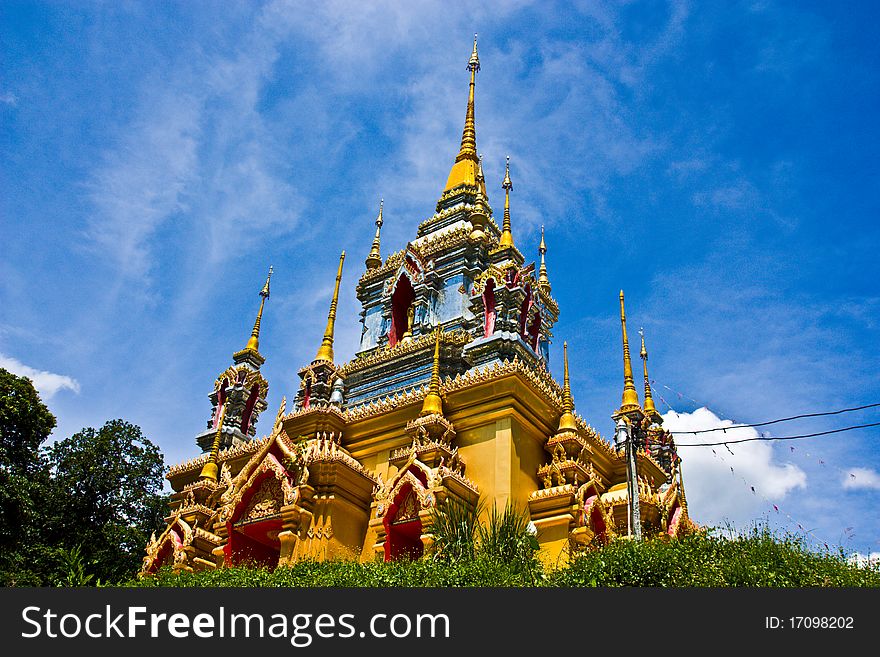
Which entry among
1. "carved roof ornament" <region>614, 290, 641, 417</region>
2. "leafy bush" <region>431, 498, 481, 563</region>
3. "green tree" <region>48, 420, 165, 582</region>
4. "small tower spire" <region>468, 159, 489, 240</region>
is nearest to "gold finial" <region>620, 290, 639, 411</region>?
"carved roof ornament" <region>614, 290, 641, 417</region>

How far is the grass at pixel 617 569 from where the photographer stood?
10742 millimetres

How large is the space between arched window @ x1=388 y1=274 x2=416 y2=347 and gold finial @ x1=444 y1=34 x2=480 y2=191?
5.72 meters

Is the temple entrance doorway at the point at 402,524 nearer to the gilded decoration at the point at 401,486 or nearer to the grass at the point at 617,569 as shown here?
the gilded decoration at the point at 401,486

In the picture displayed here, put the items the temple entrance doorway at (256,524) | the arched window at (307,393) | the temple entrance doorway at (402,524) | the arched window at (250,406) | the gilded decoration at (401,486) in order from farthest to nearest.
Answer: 1. the arched window at (250,406)
2. the arched window at (307,393)
3. the temple entrance doorway at (256,524)
4. the temple entrance doorway at (402,524)
5. the gilded decoration at (401,486)

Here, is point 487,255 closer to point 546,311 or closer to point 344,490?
point 546,311

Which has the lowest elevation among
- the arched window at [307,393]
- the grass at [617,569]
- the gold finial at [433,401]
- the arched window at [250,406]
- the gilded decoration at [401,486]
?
the grass at [617,569]

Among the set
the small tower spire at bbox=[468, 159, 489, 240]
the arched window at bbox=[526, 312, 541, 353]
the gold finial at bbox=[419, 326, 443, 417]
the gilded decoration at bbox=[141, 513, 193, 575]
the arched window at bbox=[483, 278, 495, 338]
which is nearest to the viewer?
the gold finial at bbox=[419, 326, 443, 417]

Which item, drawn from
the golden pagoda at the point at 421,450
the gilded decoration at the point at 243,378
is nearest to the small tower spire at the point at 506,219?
the golden pagoda at the point at 421,450

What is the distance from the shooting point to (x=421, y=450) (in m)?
16.7

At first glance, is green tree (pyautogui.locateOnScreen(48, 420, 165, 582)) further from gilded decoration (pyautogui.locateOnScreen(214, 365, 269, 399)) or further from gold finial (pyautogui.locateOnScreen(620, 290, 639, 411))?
gold finial (pyautogui.locateOnScreen(620, 290, 639, 411))

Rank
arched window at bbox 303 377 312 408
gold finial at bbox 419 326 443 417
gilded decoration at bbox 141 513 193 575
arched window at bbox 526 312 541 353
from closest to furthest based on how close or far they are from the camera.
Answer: gold finial at bbox 419 326 443 417 → gilded decoration at bbox 141 513 193 575 → arched window at bbox 303 377 312 408 → arched window at bbox 526 312 541 353

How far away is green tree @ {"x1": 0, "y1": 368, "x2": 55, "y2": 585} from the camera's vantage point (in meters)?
21.7

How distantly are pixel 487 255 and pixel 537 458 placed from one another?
31.1ft

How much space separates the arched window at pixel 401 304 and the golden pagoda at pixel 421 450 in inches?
1.7
